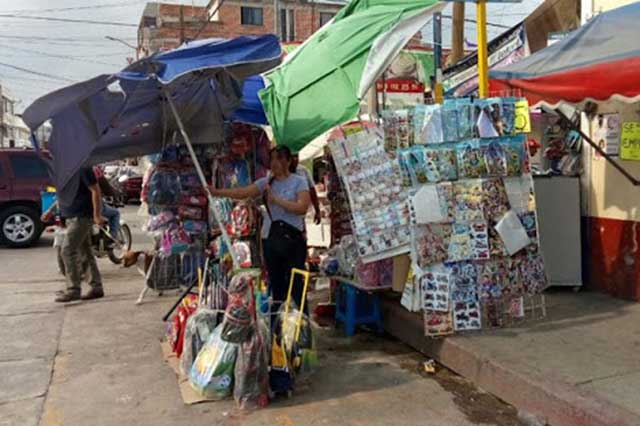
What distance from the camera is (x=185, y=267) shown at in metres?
7.46

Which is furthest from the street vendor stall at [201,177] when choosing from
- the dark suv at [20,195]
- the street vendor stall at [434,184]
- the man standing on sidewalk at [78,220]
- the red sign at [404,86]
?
the dark suv at [20,195]

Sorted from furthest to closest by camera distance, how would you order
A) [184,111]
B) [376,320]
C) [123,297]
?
[123,297]
[184,111]
[376,320]

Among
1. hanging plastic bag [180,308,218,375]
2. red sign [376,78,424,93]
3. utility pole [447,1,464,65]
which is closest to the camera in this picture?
hanging plastic bag [180,308,218,375]

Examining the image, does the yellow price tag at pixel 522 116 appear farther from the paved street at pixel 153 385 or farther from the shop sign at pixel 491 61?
the paved street at pixel 153 385

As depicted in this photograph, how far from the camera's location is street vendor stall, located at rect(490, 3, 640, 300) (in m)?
4.41

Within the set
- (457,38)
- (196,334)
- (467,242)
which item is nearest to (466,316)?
(467,242)

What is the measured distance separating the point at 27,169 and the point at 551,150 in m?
10.6

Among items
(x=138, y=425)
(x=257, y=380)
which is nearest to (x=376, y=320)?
(x=257, y=380)

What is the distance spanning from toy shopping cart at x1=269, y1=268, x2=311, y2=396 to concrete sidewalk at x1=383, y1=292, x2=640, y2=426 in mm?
1255

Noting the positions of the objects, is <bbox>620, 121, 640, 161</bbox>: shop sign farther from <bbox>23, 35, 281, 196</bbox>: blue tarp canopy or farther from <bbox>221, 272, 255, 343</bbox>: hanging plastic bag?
<bbox>221, 272, 255, 343</bbox>: hanging plastic bag

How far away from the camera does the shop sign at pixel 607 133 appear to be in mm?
6129

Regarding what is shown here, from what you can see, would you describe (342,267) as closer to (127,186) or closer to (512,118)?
(512,118)

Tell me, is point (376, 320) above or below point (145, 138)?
below

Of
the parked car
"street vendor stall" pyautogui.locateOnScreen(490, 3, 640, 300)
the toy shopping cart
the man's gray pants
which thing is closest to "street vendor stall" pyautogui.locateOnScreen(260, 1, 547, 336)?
"street vendor stall" pyautogui.locateOnScreen(490, 3, 640, 300)
